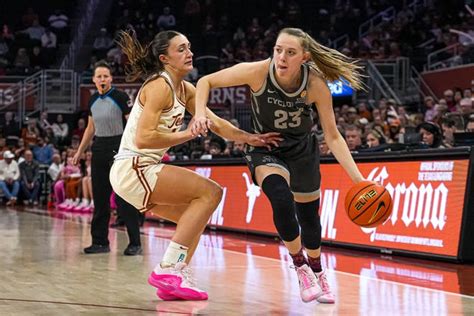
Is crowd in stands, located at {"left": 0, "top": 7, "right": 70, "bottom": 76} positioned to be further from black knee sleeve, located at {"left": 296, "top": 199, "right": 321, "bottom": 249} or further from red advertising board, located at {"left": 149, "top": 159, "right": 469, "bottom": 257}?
black knee sleeve, located at {"left": 296, "top": 199, "right": 321, "bottom": 249}

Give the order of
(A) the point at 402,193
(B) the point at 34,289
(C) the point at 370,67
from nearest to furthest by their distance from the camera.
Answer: (B) the point at 34,289
(A) the point at 402,193
(C) the point at 370,67

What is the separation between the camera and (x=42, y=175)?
21578mm

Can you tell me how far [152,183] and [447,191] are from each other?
12.2ft

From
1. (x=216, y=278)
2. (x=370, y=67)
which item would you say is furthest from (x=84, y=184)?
(x=216, y=278)

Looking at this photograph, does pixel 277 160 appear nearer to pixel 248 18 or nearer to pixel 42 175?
pixel 42 175

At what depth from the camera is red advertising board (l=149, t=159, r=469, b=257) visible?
8453 millimetres

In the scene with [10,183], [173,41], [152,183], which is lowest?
[10,183]

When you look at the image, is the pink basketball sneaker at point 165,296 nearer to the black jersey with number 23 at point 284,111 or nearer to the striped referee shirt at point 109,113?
the black jersey with number 23 at point 284,111

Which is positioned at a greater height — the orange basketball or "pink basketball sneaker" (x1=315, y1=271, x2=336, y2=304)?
the orange basketball

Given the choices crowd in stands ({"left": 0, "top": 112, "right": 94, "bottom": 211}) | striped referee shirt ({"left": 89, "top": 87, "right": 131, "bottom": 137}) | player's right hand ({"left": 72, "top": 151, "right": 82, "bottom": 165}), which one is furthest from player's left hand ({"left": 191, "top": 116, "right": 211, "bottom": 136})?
crowd in stands ({"left": 0, "top": 112, "right": 94, "bottom": 211})

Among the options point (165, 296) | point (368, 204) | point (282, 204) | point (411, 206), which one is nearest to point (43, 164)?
point (411, 206)

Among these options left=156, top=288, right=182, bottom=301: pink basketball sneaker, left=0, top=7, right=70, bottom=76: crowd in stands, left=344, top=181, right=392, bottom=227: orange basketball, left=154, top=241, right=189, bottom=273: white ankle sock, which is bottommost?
left=156, top=288, right=182, bottom=301: pink basketball sneaker

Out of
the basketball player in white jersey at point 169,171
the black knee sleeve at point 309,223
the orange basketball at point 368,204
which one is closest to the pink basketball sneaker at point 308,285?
the black knee sleeve at point 309,223

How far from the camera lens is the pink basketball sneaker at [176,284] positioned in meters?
5.79
